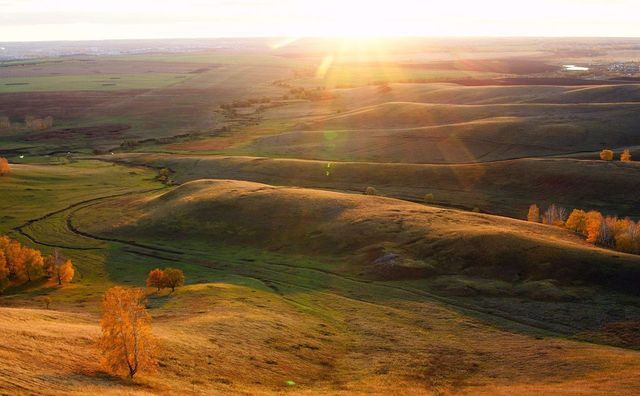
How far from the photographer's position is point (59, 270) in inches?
3135

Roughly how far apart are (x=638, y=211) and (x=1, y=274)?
105713 mm

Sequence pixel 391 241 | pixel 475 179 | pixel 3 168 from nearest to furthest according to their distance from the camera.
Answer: pixel 391 241 < pixel 475 179 < pixel 3 168

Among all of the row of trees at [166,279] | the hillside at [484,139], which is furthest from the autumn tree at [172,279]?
the hillside at [484,139]

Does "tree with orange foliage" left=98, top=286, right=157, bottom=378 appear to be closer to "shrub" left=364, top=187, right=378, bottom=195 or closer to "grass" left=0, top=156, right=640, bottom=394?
"grass" left=0, top=156, right=640, bottom=394

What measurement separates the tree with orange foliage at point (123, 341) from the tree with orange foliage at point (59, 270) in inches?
1717

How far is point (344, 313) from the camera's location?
63906 millimetres

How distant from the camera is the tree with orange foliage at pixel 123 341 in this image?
39344 millimetres

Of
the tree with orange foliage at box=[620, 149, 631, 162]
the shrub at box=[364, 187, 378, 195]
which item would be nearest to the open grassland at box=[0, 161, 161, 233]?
the shrub at box=[364, 187, 378, 195]

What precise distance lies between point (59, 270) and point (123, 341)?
153ft

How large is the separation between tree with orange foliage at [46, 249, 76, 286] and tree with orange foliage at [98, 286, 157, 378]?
43.6 metres

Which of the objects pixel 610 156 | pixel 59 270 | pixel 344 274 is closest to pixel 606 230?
pixel 344 274

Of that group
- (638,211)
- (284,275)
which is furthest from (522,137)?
(284,275)

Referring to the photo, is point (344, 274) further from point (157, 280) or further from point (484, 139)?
point (484, 139)

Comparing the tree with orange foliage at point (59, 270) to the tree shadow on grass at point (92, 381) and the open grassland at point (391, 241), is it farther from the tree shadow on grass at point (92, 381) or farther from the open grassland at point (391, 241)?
the tree shadow on grass at point (92, 381)
